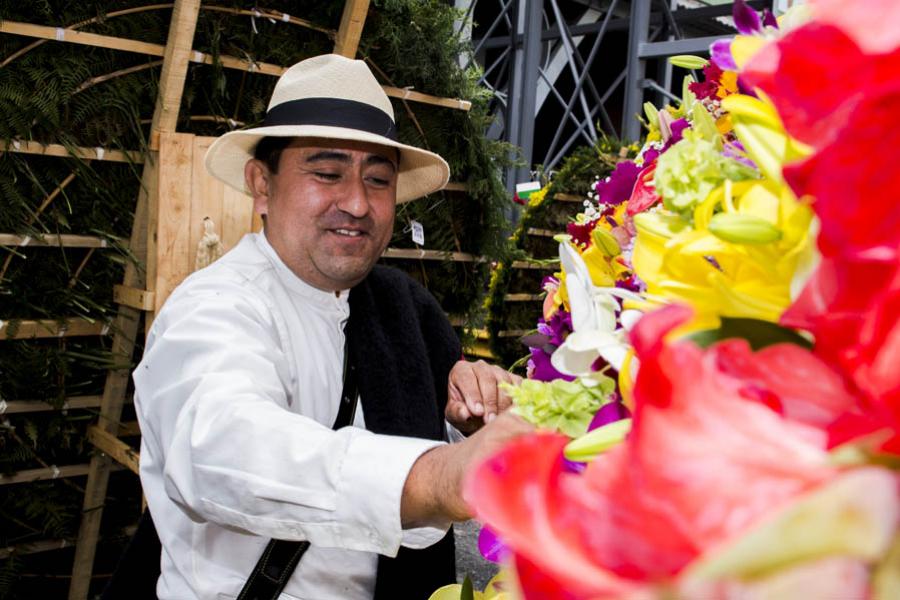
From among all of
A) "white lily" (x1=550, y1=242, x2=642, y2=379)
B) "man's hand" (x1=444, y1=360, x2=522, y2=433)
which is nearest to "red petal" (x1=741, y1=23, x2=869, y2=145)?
"white lily" (x1=550, y1=242, x2=642, y2=379)

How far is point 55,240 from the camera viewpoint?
2.39m

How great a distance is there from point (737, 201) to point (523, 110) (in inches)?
279

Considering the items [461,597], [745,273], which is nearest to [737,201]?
[745,273]

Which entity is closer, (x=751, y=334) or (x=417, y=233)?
(x=751, y=334)

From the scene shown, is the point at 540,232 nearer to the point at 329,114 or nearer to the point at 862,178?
the point at 329,114

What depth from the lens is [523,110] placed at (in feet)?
23.7

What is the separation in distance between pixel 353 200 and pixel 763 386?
162 centimetres

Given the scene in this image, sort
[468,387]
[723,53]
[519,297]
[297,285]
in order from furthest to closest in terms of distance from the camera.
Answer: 1. [519,297]
2. [297,285]
3. [468,387]
4. [723,53]

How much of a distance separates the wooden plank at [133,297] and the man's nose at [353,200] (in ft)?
2.54

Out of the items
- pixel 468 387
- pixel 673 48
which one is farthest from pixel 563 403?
pixel 673 48

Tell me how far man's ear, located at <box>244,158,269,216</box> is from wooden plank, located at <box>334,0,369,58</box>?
0.88 m

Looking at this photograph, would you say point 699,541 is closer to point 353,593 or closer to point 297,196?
point 353,593

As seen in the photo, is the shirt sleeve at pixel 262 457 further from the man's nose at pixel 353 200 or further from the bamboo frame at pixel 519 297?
the bamboo frame at pixel 519 297

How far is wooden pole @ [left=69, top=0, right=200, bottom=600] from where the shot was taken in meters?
2.37
